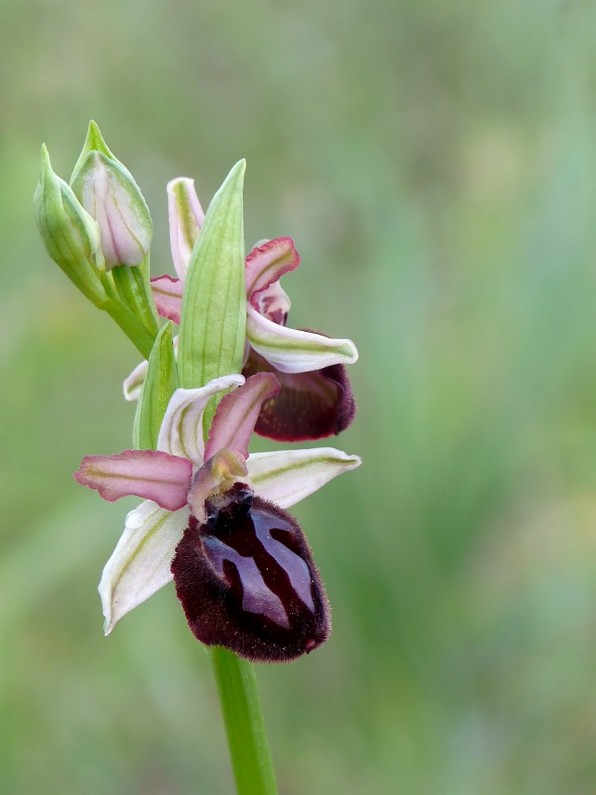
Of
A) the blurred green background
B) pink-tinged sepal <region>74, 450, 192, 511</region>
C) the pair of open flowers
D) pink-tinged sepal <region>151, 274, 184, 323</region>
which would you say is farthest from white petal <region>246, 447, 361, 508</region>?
the blurred green background

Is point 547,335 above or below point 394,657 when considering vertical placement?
above

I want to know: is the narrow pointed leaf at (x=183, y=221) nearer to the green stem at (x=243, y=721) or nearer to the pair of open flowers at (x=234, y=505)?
the pair of open flowers at (x=234, y=505)

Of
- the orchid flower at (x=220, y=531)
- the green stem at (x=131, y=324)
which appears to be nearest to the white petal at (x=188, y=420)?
the orchid flower at (x=220, y=531)

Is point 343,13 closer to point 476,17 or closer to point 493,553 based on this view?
point 476,17

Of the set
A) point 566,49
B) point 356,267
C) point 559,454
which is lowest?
point 559,454

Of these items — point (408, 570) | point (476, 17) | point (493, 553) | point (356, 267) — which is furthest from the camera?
point (476, 17)

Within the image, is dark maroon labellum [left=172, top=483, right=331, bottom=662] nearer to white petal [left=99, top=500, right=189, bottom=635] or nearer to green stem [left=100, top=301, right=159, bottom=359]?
white petal [left=99, top=500, right=189, bottom=635]

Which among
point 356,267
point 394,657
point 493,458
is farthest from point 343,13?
point 394,657
